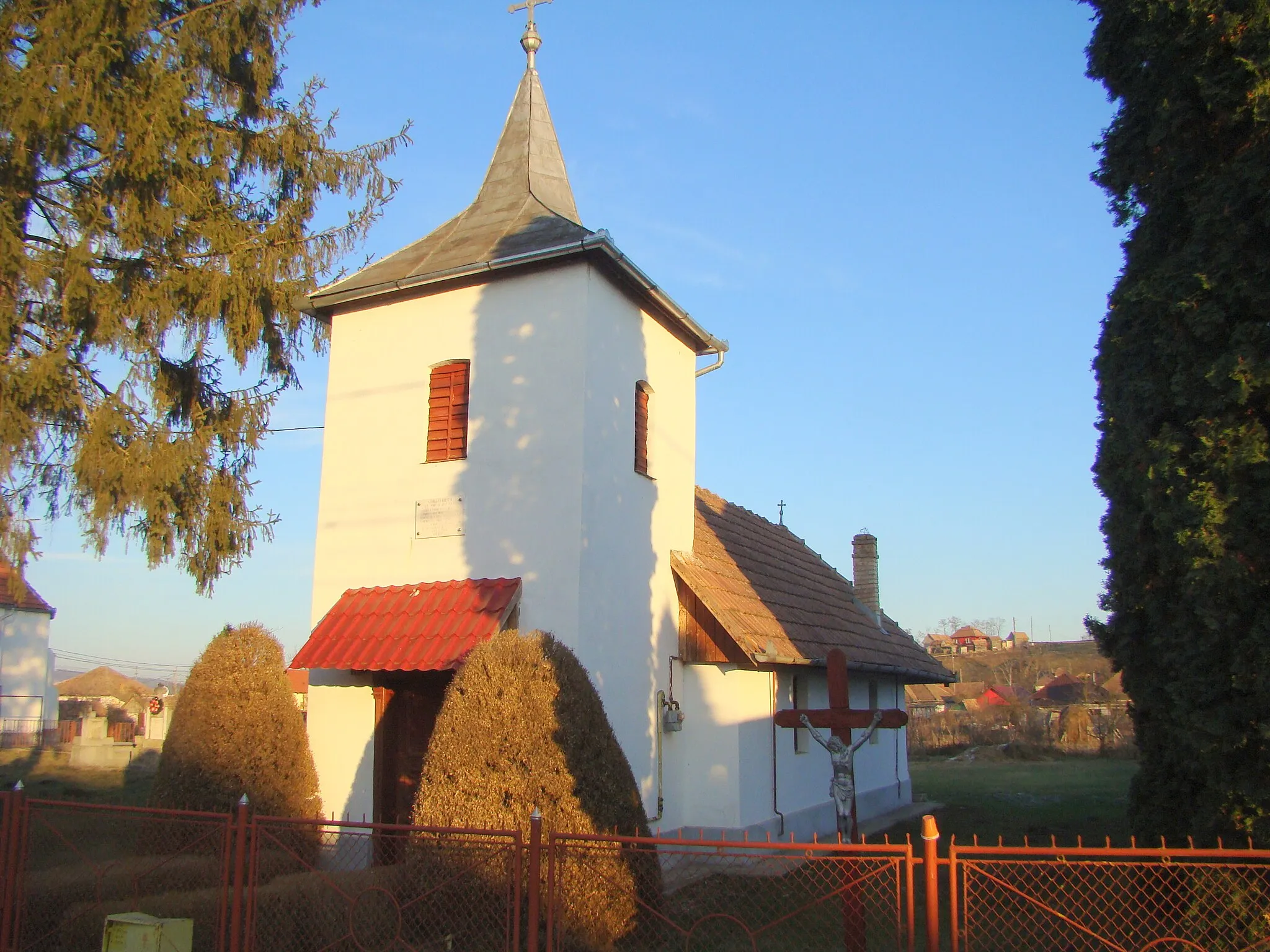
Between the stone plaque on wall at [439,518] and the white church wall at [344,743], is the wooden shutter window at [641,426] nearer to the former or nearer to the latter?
the stone plaque on wall at [439,518]

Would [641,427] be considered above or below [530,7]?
below

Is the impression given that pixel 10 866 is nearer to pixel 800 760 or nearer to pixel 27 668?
pixel 800 760

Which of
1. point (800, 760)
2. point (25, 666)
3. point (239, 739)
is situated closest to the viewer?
point (239, 739)

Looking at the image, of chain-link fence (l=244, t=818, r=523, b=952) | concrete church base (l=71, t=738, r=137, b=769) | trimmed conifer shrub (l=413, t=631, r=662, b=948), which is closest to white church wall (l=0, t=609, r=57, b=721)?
concrete church base (l=71, t=738, r=137, b=769)

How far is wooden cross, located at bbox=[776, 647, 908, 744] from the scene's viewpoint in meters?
7.94

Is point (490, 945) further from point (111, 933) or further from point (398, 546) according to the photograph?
point (398, 546)

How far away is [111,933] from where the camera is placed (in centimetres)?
689

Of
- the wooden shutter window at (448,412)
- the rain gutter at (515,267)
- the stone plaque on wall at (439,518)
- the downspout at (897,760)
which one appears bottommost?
the downspout at (897,760)

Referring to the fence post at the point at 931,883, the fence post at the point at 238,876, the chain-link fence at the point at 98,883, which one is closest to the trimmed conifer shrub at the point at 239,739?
the chain-link fence at the point at 98,883

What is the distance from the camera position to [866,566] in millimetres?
24625

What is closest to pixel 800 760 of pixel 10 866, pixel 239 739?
pixel 239 739

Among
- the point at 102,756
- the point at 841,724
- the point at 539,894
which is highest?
the point at 841,724

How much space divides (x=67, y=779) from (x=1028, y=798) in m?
23.2

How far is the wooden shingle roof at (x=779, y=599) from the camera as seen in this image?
13742 millimetres
